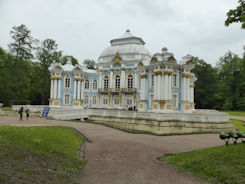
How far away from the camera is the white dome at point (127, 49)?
3538 cm

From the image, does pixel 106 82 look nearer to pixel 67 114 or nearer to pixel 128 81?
pixel 128 81

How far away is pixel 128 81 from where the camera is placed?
114 ft

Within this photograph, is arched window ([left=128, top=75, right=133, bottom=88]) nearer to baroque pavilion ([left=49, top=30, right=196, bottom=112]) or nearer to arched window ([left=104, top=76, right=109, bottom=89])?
baroque pavilion ([left=49, top=30, right=196, bottom=112])

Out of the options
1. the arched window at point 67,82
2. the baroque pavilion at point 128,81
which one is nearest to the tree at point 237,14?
the baroque pavilion at point 128,81

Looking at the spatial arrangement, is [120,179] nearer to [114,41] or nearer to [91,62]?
[114,41]

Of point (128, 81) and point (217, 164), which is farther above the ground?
point (128, 81)

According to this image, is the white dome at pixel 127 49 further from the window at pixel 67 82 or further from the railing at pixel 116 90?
the window at pixel 67 82

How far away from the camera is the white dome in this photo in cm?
3538

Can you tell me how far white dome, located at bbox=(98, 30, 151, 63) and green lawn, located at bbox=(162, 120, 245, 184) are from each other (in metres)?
27.3

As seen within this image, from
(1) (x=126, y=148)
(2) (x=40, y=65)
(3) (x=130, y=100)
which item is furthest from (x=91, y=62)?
(1) (x=126, y=148)

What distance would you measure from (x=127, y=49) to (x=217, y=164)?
103 ft

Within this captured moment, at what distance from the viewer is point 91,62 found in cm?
5678

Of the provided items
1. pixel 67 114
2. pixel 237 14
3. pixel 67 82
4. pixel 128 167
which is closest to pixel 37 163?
pixel 128 167

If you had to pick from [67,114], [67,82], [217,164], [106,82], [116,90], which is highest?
[106,82]
